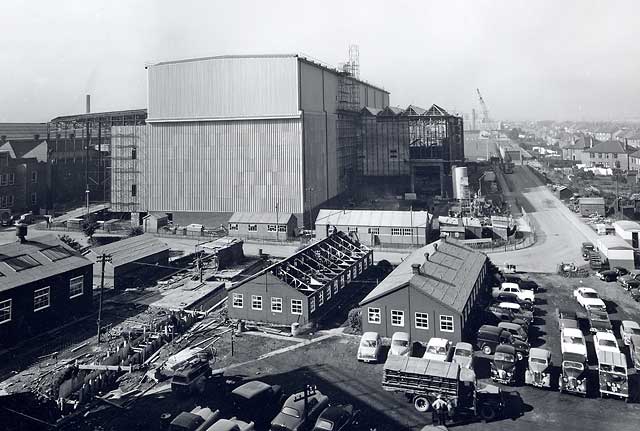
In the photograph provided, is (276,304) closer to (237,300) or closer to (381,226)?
(237,300)

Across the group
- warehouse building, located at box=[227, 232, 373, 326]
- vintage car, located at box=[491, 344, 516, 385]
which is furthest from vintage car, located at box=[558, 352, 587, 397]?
warehouse building, located at box=[227, 232, 373, 326]

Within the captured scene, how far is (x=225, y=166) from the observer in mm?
66125

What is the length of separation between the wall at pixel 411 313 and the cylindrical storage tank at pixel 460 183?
50.7 metres

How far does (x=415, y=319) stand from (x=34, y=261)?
24.0 meters

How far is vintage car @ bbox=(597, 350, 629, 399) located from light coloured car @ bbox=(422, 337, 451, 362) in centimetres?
711

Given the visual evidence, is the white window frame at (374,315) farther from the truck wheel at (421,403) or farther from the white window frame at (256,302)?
the truck wheel at (421,403)

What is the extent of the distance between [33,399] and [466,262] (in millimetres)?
28192

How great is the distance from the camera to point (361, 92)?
3875 inches

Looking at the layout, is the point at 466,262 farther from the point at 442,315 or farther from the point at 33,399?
the point at 33,399

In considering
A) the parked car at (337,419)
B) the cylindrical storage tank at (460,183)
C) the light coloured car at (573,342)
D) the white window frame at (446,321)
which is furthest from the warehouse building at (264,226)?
the parked car at (337,419)

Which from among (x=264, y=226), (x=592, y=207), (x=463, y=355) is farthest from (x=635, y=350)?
(x=592, y=207)

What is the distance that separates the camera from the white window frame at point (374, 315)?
3106 centimetres

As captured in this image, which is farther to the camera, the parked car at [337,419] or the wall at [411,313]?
the wall at [411,313]

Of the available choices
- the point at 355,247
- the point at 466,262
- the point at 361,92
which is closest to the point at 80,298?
the point at 355,247
